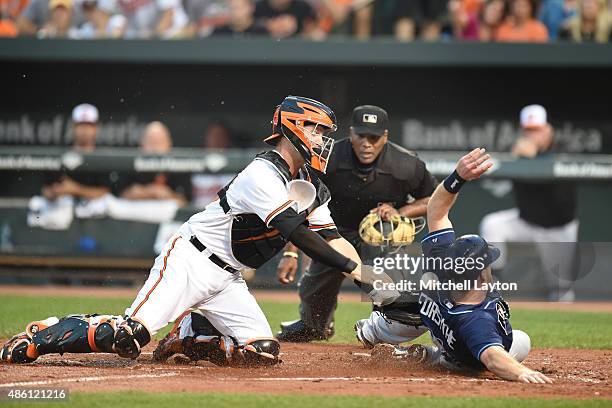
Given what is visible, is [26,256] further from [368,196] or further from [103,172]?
[368,196]

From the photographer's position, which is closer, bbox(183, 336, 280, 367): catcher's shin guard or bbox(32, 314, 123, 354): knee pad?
bbox(32, 314, 123, 354): knee pad

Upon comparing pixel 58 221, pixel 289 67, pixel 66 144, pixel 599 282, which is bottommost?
pixel 599 282

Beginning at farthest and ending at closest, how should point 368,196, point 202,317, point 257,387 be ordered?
point 368,196 → point 202,317 → point 257,387

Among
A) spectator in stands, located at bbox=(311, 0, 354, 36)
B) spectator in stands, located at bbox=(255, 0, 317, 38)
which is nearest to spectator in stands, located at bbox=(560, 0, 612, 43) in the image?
spectator in stands, located at bbox=(311, 0, 354, 36)

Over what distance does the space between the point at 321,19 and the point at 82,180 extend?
12.4 ft

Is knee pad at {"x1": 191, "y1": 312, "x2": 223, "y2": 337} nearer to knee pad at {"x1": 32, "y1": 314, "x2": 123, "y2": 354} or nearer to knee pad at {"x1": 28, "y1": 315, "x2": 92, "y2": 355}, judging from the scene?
knee pad at {"x1": 32, "y1": 314, "x2": 123, "y2": 354}

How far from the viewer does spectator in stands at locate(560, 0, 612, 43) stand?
43.3 ft

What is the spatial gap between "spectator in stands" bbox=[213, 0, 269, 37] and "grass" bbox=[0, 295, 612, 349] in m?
3.87

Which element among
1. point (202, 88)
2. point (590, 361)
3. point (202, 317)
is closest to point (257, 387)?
point (202, 317)

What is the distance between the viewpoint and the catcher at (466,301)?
229 inches

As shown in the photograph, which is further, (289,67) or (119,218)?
(289,67)

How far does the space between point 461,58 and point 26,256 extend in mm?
5905

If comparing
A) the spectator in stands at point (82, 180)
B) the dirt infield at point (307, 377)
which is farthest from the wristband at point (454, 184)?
the spectator in stands at point (82, 180)

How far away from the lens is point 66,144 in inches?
567
